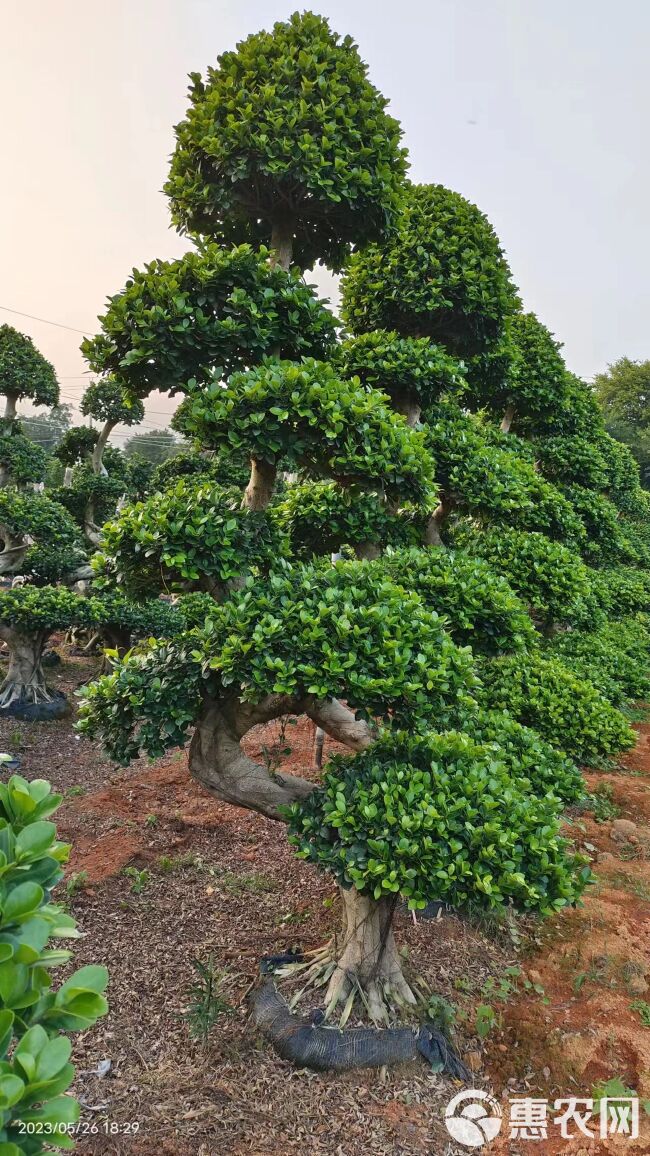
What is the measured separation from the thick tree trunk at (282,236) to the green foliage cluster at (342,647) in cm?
201

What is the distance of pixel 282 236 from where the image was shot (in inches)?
152

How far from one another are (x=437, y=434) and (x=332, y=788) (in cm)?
315

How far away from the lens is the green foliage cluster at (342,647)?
290 centimetres

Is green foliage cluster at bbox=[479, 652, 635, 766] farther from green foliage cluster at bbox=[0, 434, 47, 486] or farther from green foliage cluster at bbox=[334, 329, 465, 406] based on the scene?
green foliage cluster at bbox=[0, 434, 47, 486]

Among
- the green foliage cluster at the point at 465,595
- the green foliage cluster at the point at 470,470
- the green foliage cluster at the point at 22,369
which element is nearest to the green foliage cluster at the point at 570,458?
the green foliage cluster at the point at 470,470

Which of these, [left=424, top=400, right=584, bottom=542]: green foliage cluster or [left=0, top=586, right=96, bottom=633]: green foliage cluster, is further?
[left=0, top=586, right=96, bottom=633]: green foliage cluster

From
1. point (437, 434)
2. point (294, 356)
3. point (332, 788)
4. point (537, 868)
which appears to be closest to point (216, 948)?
point (332, 788)

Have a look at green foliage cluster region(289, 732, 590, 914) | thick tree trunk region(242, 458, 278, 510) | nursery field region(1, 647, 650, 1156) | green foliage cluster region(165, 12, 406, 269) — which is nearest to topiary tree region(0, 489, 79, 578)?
nursery field region(1, 647, 650, 1156)

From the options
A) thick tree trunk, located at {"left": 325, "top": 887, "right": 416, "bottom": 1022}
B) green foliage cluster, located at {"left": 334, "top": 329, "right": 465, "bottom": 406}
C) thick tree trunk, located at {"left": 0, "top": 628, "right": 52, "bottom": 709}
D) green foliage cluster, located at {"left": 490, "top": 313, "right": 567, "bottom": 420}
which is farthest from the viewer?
thick tree trunk, located at {"left": 0, "top": 628, "right": 52, "bottom": 709}

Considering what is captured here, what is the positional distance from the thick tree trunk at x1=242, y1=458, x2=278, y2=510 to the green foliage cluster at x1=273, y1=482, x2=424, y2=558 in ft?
1.00

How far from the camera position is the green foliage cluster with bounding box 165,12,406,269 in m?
3.34

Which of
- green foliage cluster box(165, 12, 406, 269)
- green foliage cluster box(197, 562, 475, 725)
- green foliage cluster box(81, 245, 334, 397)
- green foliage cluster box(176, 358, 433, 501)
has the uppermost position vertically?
green foliage cluster box(165, 12, 406, 269)

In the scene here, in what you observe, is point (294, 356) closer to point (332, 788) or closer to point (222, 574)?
point (222, 574)

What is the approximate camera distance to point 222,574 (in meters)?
3.28
